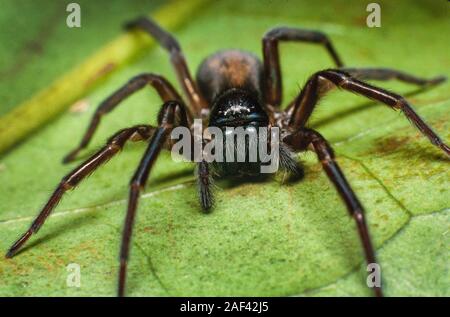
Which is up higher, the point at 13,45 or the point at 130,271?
the point at 13,45

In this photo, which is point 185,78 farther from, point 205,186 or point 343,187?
point 343,187

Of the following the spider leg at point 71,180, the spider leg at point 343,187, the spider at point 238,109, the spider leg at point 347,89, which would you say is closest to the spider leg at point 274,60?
the spider at point 238,109

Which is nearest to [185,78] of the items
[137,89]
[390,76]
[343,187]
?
[137,89]

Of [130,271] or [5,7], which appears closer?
[130,271]

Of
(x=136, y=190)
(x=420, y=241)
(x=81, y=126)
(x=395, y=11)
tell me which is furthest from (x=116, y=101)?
(x=395, y=11)

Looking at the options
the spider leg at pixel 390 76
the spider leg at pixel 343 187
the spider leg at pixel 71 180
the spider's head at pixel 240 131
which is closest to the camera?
the spider leg at pixel 343 187

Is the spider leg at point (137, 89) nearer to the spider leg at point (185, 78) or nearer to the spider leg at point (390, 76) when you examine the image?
the spider leg at point (185, 78)

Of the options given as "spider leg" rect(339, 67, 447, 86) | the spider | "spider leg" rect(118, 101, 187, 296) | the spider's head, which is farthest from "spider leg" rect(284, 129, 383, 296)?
"spider leg" rect(339, 67, 447, 86)

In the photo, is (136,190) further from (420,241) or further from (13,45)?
(13,45)

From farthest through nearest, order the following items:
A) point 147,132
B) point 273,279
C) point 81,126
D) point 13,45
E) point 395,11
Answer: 1. point 395,11
2. point 13,45
3. point 81,126
4. point 147,132
5. point 273,279
